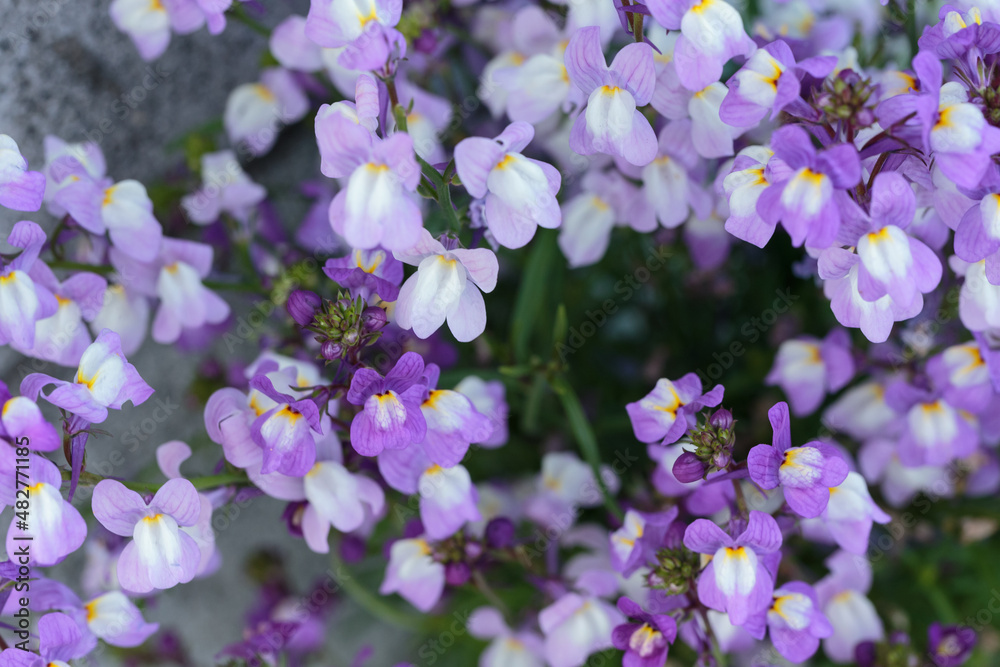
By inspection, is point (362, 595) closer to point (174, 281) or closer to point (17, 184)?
point (174, 281)

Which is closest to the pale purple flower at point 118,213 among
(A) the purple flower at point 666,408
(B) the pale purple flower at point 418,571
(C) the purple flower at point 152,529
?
(C) the purple flower at point 152,529

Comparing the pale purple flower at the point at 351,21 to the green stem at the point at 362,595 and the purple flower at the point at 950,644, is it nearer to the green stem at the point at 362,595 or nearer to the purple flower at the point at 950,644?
the green stem at the point at 362,595

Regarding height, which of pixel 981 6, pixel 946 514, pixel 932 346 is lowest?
pixel 946 514

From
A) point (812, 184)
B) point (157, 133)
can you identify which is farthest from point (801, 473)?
point (157, 133)

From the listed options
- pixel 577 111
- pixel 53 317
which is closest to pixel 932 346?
pixel 577 111

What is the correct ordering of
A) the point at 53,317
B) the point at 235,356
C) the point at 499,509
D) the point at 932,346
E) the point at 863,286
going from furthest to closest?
1. the point at 235,356
2. the point at 499,509
3. the point at 932,346
4. the point at 53,317
5. the point at 863,286

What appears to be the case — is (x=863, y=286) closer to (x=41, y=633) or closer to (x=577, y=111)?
(x=577, y=111)

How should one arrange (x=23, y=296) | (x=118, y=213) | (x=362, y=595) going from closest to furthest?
(x=23, y=296) → (x=118, y=213) → (x=362, y=595)

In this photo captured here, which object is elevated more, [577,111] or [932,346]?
[577,111]
